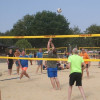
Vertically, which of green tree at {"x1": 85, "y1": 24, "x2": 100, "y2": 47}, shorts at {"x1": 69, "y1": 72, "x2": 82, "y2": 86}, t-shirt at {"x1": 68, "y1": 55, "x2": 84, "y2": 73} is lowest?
shorts at {"x1": 69, "y1": 72, "x2": 82, "y2": 86}

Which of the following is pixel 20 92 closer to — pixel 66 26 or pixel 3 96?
pixel 3 96

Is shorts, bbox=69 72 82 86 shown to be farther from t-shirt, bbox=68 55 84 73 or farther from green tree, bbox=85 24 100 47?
green tree, bbox=85 24 100 47

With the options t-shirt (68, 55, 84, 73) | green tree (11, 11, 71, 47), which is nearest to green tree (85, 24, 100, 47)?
green tree (11, 11, 71, 47)

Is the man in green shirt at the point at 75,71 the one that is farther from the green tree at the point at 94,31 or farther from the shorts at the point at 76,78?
the green tree at the point at 94,31

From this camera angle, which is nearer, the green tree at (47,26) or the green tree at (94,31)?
the green tree at (47,26)

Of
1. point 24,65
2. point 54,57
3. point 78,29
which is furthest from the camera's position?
point 78,29

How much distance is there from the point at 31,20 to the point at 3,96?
50110mm

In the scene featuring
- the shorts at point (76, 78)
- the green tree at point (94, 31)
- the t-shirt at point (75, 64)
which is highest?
the green tree at point (94, 31)

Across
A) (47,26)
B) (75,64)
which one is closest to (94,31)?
(47,26)

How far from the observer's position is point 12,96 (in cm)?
612

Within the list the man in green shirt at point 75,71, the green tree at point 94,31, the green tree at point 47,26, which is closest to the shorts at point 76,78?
the man in green shirt at point 75,71

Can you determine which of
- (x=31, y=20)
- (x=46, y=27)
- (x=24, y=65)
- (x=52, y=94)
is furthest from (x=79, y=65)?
(x=31, y=20)

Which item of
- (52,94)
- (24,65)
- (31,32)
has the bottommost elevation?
(52,94)

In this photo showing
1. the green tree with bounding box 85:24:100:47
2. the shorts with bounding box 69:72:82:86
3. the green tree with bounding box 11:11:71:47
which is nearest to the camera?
the shorts with bounding box 69:72:82:86
